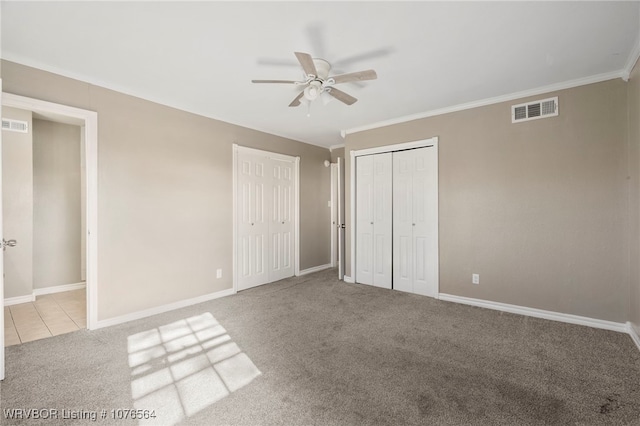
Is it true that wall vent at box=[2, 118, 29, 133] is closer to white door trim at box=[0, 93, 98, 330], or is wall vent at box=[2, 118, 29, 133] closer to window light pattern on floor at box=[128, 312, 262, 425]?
white door trim at box=[0, 93, 98, 330]

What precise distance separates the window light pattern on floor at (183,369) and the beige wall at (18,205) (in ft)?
7.71

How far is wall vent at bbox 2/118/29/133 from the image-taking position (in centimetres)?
345

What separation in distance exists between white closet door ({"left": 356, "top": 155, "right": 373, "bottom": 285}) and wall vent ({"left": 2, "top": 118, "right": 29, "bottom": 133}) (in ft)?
14.8

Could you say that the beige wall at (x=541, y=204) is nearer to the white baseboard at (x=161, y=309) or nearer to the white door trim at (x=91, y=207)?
the white baseboard at (x=161, y=309)

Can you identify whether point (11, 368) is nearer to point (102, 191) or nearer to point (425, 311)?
point (102, 191)

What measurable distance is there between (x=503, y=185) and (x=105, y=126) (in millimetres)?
4517

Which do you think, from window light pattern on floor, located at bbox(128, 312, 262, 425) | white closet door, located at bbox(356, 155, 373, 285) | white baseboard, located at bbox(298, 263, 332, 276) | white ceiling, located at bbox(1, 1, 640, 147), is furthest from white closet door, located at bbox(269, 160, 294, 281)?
window light pattern on floor, located at bbox(128, 312, 262, 425)

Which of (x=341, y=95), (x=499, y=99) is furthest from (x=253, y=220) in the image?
(x=499, y=99)

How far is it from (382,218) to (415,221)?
525 mm

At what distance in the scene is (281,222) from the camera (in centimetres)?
497

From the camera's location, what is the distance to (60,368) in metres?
2.19

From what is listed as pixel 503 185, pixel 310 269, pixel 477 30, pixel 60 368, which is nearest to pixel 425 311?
pixel 503 185

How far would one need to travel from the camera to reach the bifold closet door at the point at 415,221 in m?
3.91

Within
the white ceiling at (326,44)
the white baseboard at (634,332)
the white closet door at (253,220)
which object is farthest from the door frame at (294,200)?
the white baseboard at (634,332)
